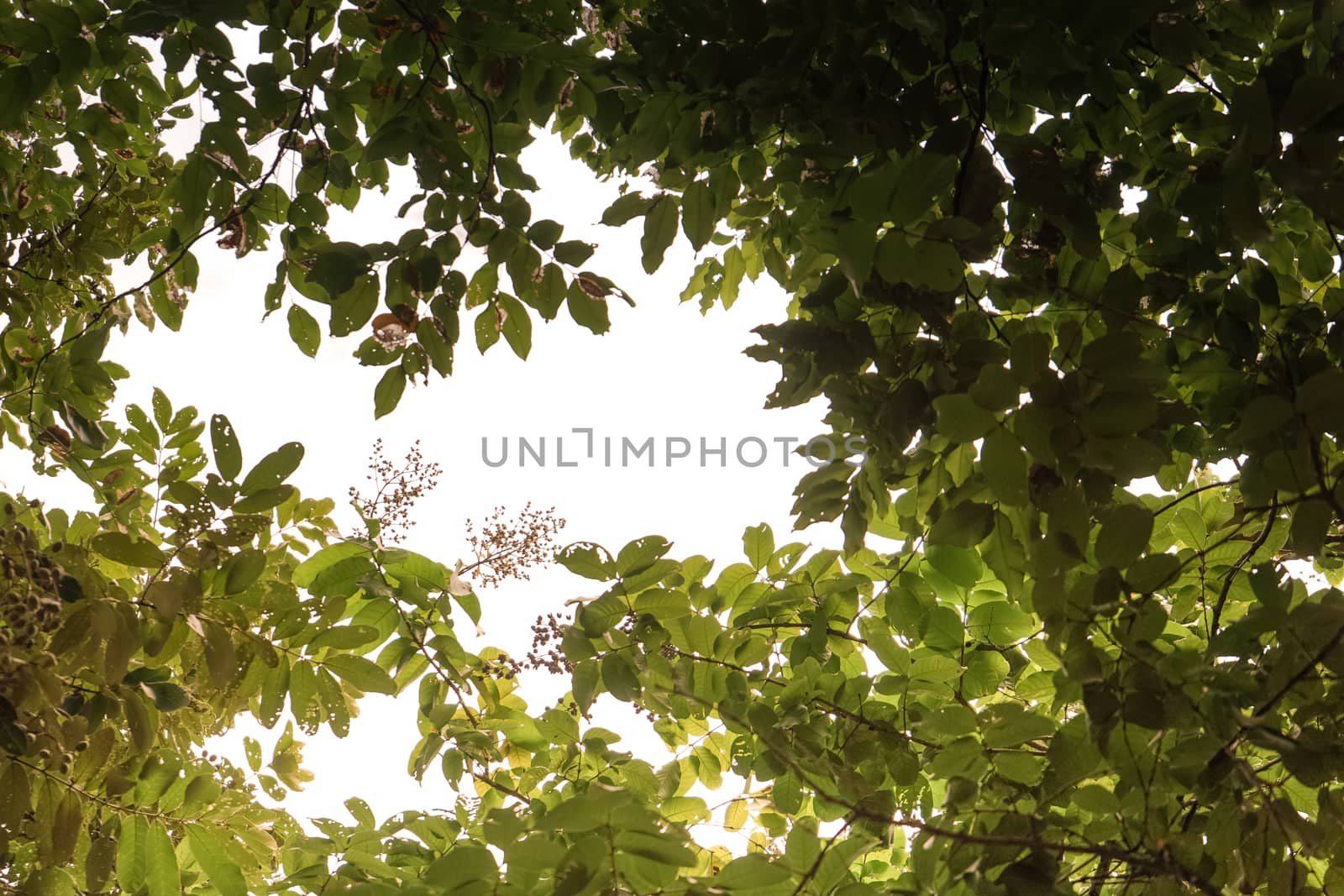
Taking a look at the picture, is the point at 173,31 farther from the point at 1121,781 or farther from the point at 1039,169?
the point at 1121,781

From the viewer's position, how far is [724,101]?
47.8 inches

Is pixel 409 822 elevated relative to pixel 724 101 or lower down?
lower down

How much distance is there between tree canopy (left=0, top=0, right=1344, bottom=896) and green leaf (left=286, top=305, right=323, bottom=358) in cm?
16

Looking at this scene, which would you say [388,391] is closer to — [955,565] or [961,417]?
[961,417]

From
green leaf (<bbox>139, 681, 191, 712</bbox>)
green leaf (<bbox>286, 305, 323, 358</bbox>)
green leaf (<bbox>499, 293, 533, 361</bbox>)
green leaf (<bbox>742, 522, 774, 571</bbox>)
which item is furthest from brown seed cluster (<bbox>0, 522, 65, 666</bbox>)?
green leaf (<bbox>742, 522, 774, 571</bbox>)

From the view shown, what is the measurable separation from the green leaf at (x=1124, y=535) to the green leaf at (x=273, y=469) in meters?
1.11

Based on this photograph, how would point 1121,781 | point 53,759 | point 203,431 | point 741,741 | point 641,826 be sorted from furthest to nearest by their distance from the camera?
1. point 741,741
2. point 203,431
3. point 53,759
4. point 1121,781
5. point 641,826

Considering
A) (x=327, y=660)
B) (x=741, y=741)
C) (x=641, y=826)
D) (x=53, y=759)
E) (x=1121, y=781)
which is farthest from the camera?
(x=741, y=741)

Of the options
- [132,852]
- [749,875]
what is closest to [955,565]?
[749,875]

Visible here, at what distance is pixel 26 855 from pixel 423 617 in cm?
91

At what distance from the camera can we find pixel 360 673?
1.31 m

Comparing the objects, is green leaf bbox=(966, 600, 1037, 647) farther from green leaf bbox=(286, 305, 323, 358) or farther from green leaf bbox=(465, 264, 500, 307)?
green leaf bbox=(286, 305, 323, 358)

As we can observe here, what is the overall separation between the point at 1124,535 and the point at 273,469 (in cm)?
116

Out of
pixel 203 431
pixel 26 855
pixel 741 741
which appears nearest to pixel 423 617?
pixel 203 431
